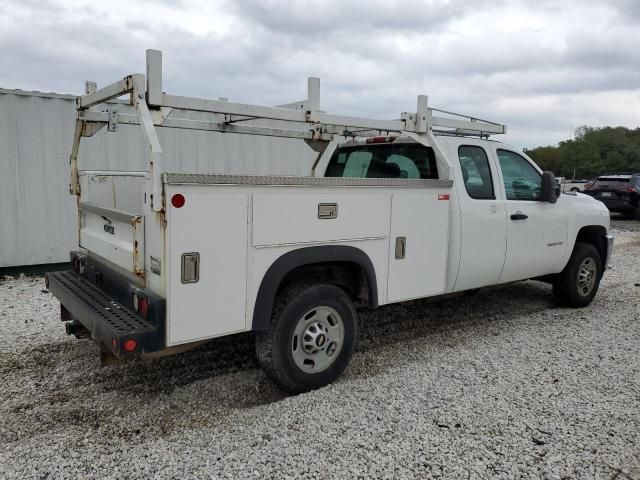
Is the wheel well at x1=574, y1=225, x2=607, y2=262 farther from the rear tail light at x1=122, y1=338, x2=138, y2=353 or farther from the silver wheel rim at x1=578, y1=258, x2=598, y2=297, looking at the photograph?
the rear tail light at x1=122, y1=338, x2=138, y2=353

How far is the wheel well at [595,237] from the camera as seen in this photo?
271 inches

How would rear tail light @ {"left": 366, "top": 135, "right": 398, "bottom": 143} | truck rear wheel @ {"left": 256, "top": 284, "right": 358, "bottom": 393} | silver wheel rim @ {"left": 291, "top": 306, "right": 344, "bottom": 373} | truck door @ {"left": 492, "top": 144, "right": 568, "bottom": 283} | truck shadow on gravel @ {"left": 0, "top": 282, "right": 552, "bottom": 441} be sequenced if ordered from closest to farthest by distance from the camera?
truck shadow on gravel @ {"left": 0, "top": 282, "right": 552, "bottom": 441}
truck rear wheel @ {"left": 256, "top": 284, "right": 358, "bottom": 393}
silver wheel rim @ {"left": 291, "top": 306, "right": 344, "bottom": 373}
rear tail light @ {"left": 366, "top": 135, "right": 398, "bottom": 143}
truck door @ {"left": 492, "top": 144, "right": 568, "bottom": 283}

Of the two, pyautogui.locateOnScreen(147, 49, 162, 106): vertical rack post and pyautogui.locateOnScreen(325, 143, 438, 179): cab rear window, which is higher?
pyautogui.locateOnScreen(147, 49, 162, 106): vertical rack post

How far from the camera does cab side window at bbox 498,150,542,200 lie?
5.74 meters

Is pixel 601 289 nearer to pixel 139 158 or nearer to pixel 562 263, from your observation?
pixel 562 263

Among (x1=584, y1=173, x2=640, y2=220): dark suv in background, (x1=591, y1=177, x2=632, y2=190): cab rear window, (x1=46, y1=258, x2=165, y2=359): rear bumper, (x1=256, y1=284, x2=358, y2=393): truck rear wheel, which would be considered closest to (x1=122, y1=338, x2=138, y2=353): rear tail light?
(x1=46, y1=258, x2=165, y2=359): rear bumper

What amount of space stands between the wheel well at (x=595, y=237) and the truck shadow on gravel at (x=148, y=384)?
2.00 m

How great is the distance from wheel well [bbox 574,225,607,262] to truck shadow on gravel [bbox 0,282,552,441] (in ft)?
6.57

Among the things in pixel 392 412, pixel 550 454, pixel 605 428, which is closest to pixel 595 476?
pixel 550 454

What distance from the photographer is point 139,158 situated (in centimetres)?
871

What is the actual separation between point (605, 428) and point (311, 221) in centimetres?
245

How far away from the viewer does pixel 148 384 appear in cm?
429

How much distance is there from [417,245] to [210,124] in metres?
2.27

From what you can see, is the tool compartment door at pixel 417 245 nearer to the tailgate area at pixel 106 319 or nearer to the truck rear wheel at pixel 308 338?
the truck rear wheel at pixel 308 338
